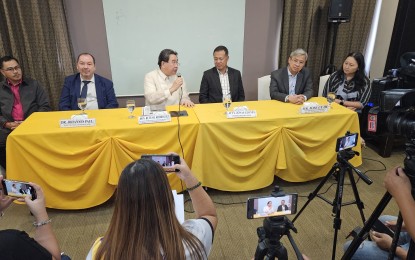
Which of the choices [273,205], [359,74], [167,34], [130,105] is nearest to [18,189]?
[273,205]

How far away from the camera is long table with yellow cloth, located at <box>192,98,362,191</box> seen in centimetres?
217

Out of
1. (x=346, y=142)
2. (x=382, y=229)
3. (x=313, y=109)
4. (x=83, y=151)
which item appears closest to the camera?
(x=382, y=229)

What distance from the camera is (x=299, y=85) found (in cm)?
298

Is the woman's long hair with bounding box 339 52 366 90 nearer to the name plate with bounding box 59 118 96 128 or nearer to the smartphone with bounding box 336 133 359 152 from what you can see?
the smartphone with bounding box 336 133 359 152

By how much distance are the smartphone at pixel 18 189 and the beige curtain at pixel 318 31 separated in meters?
3.23

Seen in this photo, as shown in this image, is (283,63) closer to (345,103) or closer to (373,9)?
(345,103)

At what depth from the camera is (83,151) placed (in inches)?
79.4

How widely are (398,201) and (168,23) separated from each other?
3088 mm

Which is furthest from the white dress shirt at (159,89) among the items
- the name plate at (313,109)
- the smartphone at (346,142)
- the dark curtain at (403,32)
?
the dark curtain at (403,32)

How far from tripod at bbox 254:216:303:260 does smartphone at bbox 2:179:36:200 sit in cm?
91

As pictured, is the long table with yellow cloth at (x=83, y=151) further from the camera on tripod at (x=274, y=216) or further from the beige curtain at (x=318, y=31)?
the beige curtain at (x=318, y=31)

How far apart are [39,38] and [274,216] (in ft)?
10.7

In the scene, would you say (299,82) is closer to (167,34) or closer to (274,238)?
(167,34)

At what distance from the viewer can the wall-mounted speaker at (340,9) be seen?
129 inches
